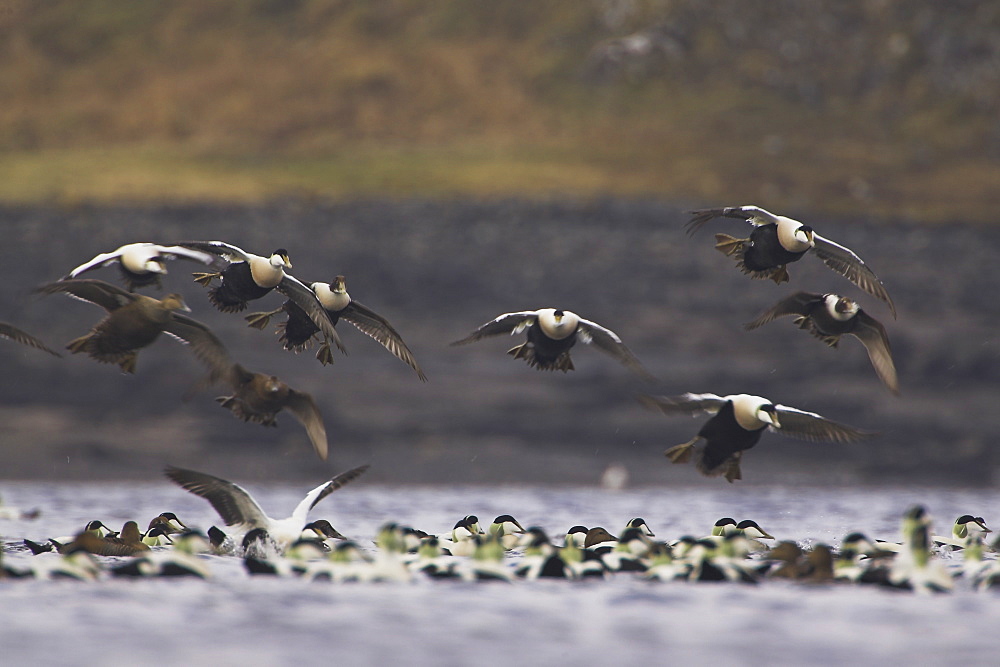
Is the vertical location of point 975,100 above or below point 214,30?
below

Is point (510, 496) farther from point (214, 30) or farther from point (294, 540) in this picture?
point (214, 30)

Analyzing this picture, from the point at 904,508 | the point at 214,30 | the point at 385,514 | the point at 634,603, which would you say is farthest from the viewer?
the point at 214,30

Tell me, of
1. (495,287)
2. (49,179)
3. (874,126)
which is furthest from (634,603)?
(874,126)

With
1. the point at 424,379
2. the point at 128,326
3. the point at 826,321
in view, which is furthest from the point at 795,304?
the point at 128,326

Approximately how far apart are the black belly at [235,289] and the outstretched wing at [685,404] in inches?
168

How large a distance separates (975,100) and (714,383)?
1019 inches

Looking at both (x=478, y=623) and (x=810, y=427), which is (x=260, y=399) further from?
(x=810, y=427)

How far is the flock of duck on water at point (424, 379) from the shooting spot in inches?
620

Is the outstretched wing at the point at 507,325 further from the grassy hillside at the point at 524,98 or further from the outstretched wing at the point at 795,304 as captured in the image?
the grassy hillside at the point at 524,98

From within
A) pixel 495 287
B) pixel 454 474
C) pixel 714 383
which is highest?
pixel 495 287

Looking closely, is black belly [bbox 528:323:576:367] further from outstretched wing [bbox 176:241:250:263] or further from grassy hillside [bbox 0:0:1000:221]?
grassy hillside [bbox 0:0:1000:221]

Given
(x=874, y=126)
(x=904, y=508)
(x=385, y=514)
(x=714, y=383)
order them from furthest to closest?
(x=874, y=126)
(x=714, y=383)
(x=904, y=508)
(x=385, y=514)

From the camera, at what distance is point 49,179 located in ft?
154

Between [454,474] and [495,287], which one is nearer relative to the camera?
[454,474]
